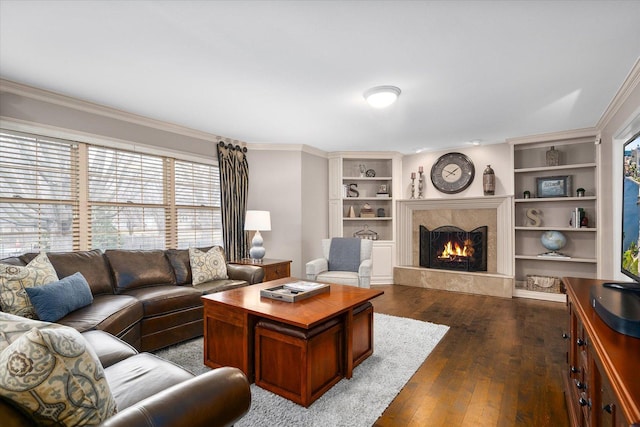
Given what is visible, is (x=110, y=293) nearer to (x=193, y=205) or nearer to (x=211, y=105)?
(x=193, y=205)

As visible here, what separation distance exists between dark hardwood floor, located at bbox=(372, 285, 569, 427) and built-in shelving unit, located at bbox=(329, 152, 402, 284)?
5.61ft

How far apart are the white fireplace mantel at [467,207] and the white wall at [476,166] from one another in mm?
135

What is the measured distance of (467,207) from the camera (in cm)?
545

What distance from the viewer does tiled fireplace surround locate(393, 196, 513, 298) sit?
4.97 m

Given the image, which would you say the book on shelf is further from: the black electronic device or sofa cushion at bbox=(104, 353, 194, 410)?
sofa cushion at bbox=(104, 353, 194, 410)

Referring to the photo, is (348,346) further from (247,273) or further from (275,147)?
(275,147)

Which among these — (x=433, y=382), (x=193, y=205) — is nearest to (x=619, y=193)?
(x=433, y=382)

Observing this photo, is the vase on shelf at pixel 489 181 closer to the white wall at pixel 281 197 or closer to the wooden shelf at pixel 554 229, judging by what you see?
the wooden shelf at pixel 554 229

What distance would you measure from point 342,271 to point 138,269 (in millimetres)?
2513

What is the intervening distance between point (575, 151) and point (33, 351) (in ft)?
20.0

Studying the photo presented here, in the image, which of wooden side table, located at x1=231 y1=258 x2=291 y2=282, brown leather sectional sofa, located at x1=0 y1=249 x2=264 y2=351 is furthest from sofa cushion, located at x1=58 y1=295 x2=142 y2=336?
wooden side table, located at x1=231 y1=258 x2=291 y2=282

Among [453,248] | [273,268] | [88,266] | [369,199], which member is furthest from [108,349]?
[453,248]

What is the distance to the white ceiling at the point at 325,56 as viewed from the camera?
190cm

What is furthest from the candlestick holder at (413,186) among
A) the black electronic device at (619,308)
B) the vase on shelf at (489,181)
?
the black electronic device at (619,308)
